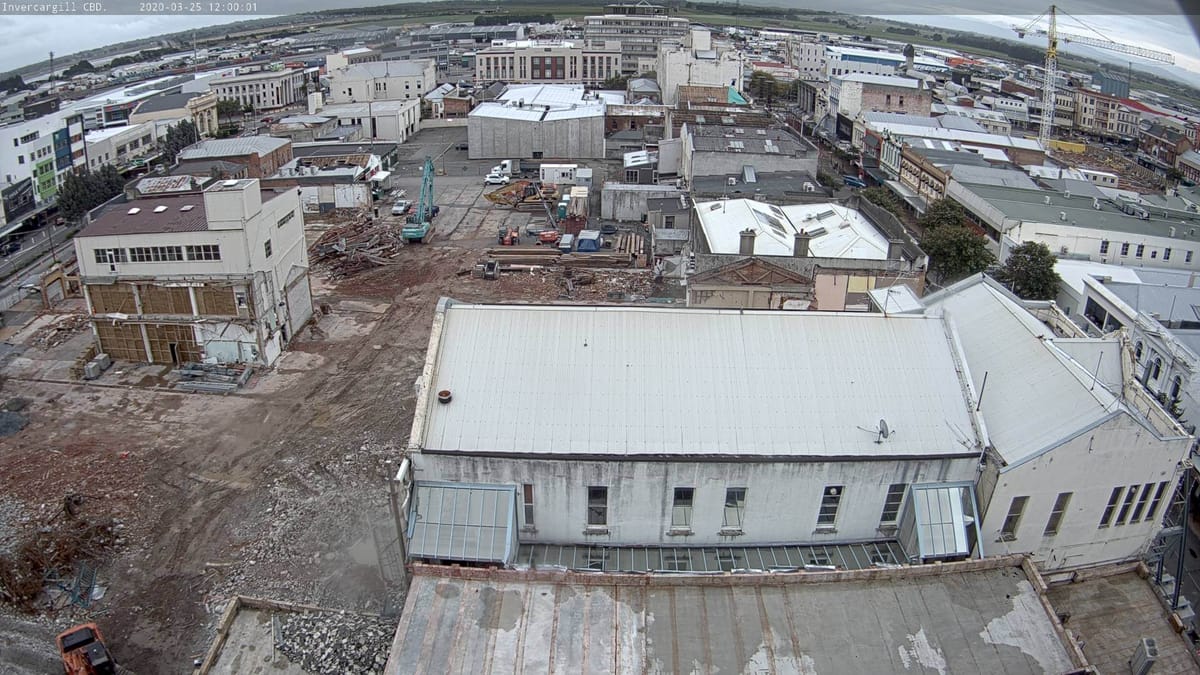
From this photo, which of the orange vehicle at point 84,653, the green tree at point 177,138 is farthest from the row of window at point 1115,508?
the green tree at point 177,138

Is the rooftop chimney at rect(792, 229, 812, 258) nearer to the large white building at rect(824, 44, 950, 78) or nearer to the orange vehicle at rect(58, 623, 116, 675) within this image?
the orange vehicle at rect(58, 623, 116, 675)

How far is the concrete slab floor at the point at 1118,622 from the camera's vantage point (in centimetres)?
1491

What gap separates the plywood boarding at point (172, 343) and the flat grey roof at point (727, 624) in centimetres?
2105

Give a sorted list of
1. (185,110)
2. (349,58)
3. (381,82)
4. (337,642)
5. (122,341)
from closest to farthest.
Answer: (337,642) < (122,341) < (185,110) < (381,82) < (349,58)

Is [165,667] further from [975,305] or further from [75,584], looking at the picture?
[975,305]

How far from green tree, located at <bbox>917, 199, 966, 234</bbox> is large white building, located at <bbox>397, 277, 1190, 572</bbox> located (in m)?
26.4

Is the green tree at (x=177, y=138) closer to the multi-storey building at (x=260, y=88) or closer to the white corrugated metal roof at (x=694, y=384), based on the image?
the multi-storey building at (x=260, y=88)

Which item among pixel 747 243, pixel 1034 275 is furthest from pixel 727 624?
pixel 1034 275

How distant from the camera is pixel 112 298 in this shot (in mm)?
30703

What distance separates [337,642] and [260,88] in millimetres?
101521

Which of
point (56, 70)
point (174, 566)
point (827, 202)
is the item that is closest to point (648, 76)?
point (827, 202)

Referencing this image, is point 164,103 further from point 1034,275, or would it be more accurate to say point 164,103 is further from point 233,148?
point 1034,275

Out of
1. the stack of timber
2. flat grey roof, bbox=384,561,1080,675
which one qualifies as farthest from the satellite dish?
the stack of timber

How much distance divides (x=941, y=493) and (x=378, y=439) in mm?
17188
